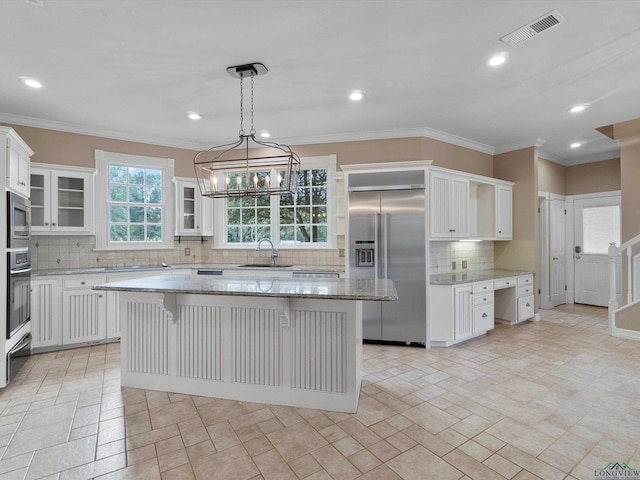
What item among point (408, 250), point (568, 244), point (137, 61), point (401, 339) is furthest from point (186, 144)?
point (568, 244)

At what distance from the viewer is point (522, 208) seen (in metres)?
5.26

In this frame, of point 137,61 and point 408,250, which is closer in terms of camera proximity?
point 137,61

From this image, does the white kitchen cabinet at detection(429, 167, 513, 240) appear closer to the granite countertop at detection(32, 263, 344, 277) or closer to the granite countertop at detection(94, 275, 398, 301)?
the granite countertop at detection(32, 263, 344, 277)

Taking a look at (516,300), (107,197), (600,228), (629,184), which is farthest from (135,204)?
(600,228)

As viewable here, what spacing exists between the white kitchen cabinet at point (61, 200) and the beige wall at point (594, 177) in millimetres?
7967

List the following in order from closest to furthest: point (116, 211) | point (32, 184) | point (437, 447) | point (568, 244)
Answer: point (437, 447) < point (32, 184) < point (116, 211) < point (568, 244)

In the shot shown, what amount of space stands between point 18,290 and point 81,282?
77 centimetres

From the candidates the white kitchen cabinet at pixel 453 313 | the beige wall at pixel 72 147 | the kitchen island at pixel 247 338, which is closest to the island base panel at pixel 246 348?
the kitchen island at pixel 247 338

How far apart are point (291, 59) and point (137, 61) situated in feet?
4.19

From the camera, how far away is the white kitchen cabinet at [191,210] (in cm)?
500

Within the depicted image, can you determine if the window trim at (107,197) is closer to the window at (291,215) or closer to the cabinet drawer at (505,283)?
the window at (291,215)

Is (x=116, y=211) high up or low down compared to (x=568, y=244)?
up

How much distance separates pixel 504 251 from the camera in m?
5.46

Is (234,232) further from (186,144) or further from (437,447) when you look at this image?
(437,447)
